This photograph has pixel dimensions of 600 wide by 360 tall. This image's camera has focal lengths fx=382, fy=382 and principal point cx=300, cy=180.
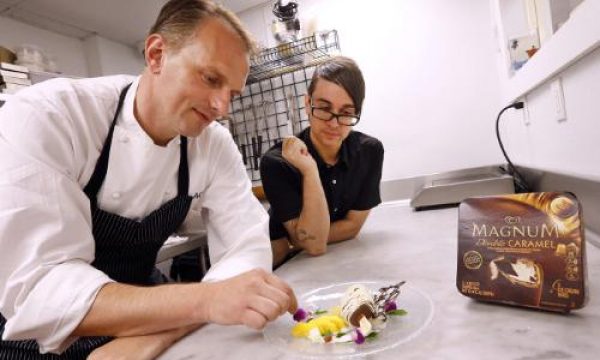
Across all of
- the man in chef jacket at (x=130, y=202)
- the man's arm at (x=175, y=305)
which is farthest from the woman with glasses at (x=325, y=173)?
the man's arm at (x=175, y=305)

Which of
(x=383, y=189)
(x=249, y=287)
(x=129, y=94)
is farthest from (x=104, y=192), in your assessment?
(x=383, y=189)

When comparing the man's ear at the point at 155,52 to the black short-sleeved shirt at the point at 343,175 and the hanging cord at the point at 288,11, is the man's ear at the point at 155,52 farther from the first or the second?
the hanging cord at the point at 288,11

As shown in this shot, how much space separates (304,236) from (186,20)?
2.01 ft

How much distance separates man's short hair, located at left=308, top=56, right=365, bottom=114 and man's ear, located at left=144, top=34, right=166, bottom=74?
0.51 m

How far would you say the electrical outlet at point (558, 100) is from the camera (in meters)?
0.91

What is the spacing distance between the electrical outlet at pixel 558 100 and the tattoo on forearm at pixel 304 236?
684 mm

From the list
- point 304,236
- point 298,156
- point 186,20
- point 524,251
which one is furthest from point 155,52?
point 524,251

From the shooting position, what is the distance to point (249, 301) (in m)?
0.57

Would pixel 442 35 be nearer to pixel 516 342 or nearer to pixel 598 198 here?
pixel 598 198

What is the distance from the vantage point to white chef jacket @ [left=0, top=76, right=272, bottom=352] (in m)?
0.59

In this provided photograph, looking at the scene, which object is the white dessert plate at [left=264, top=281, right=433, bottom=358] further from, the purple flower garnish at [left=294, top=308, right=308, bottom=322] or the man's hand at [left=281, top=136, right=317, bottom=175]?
the man's hand at [left=281, top=136, right=317, bottom=175]

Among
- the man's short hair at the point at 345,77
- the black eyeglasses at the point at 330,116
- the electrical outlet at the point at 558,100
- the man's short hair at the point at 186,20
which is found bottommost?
the electrical outlet at the point at 558,100

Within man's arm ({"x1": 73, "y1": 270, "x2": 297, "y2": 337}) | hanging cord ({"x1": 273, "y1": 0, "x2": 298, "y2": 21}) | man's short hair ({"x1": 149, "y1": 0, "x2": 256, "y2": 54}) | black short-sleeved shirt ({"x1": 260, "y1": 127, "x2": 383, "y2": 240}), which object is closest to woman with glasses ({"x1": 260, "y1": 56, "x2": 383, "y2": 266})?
black short-sleeved shirt ({"x1": 260, "y1": 127, "x2": 383, "y2": 240})

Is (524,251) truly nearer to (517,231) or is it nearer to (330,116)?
(517,231)
